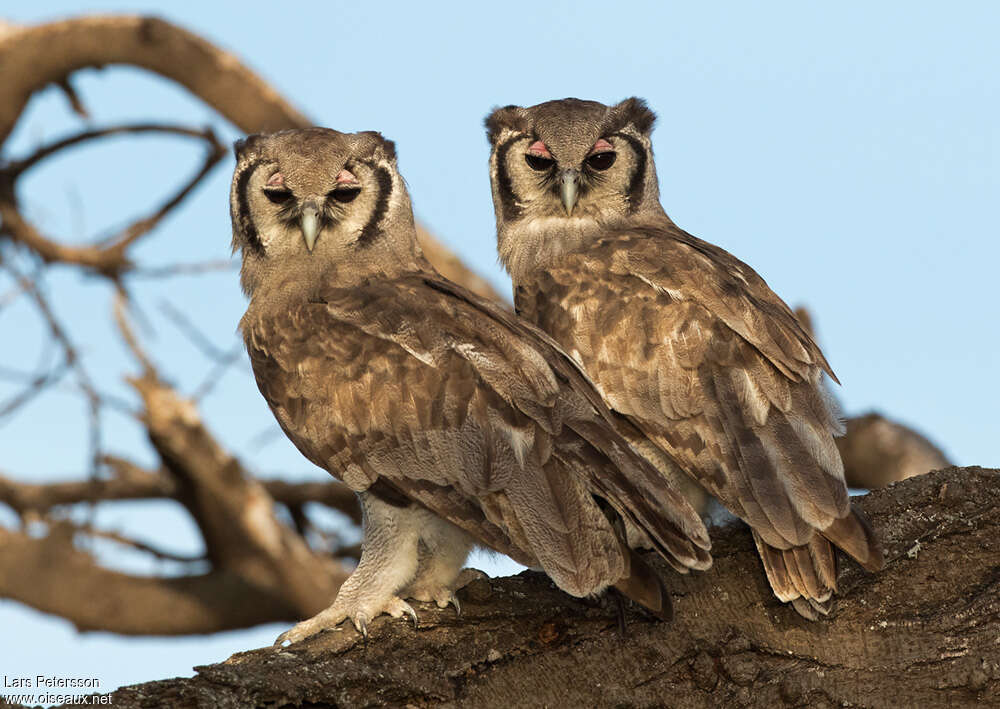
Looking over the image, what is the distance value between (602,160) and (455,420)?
6.03ft

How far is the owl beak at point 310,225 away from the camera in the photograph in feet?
15.7

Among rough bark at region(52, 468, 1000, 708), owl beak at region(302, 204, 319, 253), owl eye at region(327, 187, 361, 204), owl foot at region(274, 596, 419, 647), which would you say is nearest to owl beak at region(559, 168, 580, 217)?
owl eye at region(327, 187, 361, 204)

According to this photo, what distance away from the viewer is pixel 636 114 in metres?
5.71

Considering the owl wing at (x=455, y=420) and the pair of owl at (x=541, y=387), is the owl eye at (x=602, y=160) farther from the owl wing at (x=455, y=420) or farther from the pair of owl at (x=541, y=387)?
the owl wing at (x=455, y=420)

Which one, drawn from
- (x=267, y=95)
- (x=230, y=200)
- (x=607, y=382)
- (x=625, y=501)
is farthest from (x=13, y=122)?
(x=625, y=501)

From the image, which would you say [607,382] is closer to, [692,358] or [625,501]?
[692,358]

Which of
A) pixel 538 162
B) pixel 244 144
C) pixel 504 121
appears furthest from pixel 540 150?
pixel 244 144

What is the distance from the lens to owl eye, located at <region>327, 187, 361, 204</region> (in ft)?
16.1

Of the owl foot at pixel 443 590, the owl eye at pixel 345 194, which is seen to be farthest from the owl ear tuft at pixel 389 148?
the owl foot at pixel 443 590

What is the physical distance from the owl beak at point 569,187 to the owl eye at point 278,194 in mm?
1143

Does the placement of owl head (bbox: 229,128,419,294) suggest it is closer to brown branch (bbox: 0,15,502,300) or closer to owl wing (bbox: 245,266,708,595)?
owl wing (bbox: 245,266,708,595)

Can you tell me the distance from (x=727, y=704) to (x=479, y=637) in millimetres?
767

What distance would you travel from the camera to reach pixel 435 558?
A: 4.27 meters

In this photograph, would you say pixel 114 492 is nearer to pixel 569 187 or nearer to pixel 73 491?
pixel 73 491
